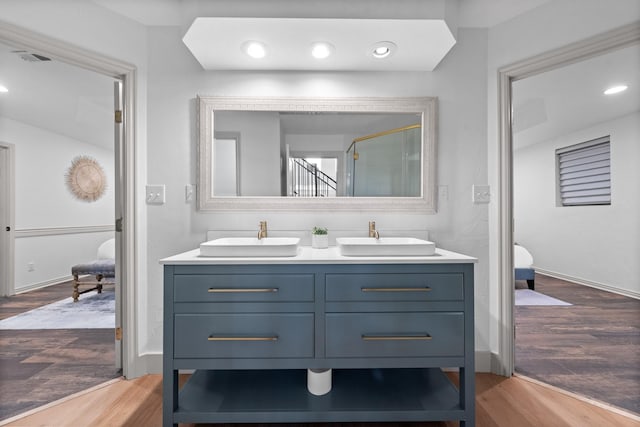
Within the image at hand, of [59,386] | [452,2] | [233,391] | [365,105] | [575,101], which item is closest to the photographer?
[233,391]

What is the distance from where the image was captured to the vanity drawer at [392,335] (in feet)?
4.13

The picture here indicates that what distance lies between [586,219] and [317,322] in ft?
14.9

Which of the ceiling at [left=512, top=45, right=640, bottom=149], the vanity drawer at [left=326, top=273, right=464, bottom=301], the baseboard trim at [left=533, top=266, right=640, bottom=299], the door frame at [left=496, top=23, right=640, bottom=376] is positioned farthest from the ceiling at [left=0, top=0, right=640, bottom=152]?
the baseboard trim at [left=533, top=266, right=640, bottom=299]

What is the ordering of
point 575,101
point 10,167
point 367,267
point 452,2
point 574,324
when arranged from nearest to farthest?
point 367,267
point 452,2
point 574,324
point 575,101
point 10,167

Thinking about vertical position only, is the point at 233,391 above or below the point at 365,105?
below

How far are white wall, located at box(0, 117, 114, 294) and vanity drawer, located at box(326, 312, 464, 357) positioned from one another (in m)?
4.52

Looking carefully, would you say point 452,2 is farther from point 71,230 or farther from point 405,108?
point 71,230

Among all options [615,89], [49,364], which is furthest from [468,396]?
[615,89]

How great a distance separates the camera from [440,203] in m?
1.87

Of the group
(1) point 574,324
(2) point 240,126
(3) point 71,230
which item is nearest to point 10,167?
(3) point 71,230

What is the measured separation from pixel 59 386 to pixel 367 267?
77.9 inches

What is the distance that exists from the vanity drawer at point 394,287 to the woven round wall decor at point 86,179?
4.98m

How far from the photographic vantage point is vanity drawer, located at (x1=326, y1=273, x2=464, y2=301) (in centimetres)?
127

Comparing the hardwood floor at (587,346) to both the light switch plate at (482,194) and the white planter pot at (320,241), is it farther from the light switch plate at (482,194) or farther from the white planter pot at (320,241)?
the white planter pot at (320,241)
